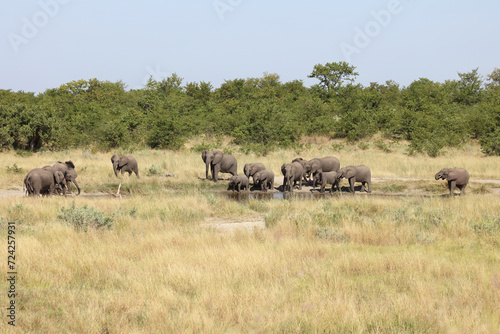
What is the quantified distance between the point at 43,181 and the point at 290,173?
9995 mm

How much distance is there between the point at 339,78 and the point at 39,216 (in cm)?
5306

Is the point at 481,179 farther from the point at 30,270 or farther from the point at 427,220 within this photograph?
the point at 30,270

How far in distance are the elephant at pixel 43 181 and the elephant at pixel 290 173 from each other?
9149 millimetres

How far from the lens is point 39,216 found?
12.5 m

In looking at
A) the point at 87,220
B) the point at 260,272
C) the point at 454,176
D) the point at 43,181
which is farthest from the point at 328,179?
the point at 260,272

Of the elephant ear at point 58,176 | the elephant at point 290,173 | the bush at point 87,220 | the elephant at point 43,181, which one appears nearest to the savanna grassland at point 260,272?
the bush at point 87,220

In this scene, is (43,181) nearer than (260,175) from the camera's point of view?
Yes

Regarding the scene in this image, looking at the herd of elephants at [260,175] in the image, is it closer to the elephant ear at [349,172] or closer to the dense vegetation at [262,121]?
the elephant ear at [349,172]

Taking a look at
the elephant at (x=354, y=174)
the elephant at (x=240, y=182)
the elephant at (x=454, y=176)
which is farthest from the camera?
the elephant at (x=240, y=182)

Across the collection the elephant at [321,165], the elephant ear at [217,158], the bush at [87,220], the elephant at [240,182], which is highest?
the elephant ear at [217,158]

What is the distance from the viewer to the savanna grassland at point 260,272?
5.46 meters

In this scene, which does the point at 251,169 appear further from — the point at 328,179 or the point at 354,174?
the point at 354,174

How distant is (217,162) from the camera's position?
23.7 metres

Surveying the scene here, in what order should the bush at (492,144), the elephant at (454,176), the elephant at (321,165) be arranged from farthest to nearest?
the bush at (492,144) < the elephant at (321,165) < the elephant at (454,176)
